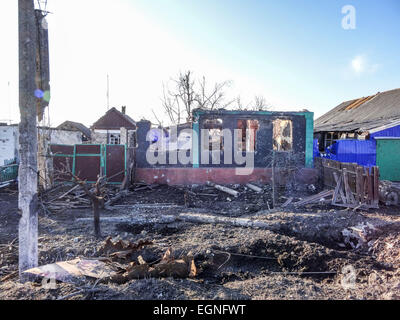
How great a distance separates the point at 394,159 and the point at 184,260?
54.2ft

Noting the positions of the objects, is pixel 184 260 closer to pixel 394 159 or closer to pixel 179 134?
pixel 179 134

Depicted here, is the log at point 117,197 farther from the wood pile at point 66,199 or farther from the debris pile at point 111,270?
the debris pile at point 111,270

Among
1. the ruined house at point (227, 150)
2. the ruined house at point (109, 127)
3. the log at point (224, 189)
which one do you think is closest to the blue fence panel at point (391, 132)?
the ruined house at point (227, 150)

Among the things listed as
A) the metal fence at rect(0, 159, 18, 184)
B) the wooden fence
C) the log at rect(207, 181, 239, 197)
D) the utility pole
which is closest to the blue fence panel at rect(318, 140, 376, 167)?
the wooden fence

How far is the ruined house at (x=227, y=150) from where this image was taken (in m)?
13.0

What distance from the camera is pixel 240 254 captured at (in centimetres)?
480

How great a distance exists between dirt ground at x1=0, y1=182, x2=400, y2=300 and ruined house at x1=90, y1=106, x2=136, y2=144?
72.0 feet

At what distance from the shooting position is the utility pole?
3.68 metres

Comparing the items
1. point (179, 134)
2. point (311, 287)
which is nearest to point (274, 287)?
point (311, 287)

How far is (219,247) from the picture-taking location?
499 centimetres

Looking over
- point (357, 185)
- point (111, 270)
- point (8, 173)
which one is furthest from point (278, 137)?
point (8, 173)

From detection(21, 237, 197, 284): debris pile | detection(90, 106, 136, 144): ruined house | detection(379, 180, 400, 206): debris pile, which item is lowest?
detection(21, 237, 197, 284): debris pile

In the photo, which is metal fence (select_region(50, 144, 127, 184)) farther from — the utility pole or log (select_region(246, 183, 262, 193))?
the utility pole

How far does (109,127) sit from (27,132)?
27.7 metres
